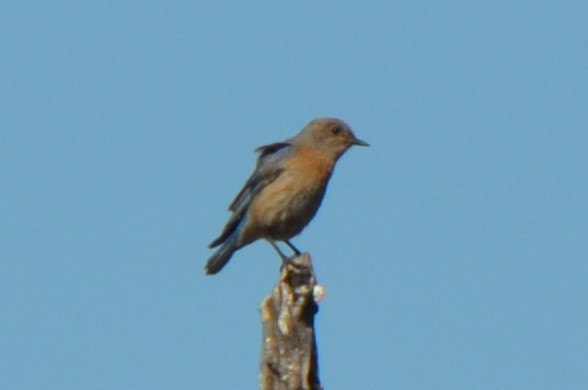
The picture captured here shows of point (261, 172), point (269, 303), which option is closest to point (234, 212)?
point (261, 172)

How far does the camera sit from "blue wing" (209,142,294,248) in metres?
15.7

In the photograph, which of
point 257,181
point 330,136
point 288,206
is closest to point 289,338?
point 288,206

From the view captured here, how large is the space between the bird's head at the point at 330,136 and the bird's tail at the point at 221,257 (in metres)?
1.37

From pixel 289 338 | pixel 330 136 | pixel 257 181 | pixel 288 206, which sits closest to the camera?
pixel 289 338

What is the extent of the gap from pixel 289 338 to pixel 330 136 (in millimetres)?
7408

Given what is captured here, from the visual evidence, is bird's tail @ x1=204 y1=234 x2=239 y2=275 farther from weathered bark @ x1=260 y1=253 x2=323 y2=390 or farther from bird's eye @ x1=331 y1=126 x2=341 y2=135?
weathered bark @ x1=260 y1=253 x2=323 y2=390

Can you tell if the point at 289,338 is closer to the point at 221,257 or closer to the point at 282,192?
the point at 282,192

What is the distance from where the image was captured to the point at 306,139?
1605cm

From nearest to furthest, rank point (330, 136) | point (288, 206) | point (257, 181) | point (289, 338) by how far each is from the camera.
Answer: point (289, 338), point (288, 206), point (257, 181), point (330, 136)

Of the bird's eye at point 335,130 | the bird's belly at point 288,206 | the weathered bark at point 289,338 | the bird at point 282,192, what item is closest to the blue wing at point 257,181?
the bird at point 282,192

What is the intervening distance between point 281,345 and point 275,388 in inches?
12.9

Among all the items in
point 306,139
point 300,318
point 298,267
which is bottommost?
point 300,318

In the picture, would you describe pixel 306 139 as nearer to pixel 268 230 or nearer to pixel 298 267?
pixel 268 230

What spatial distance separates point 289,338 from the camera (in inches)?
356
